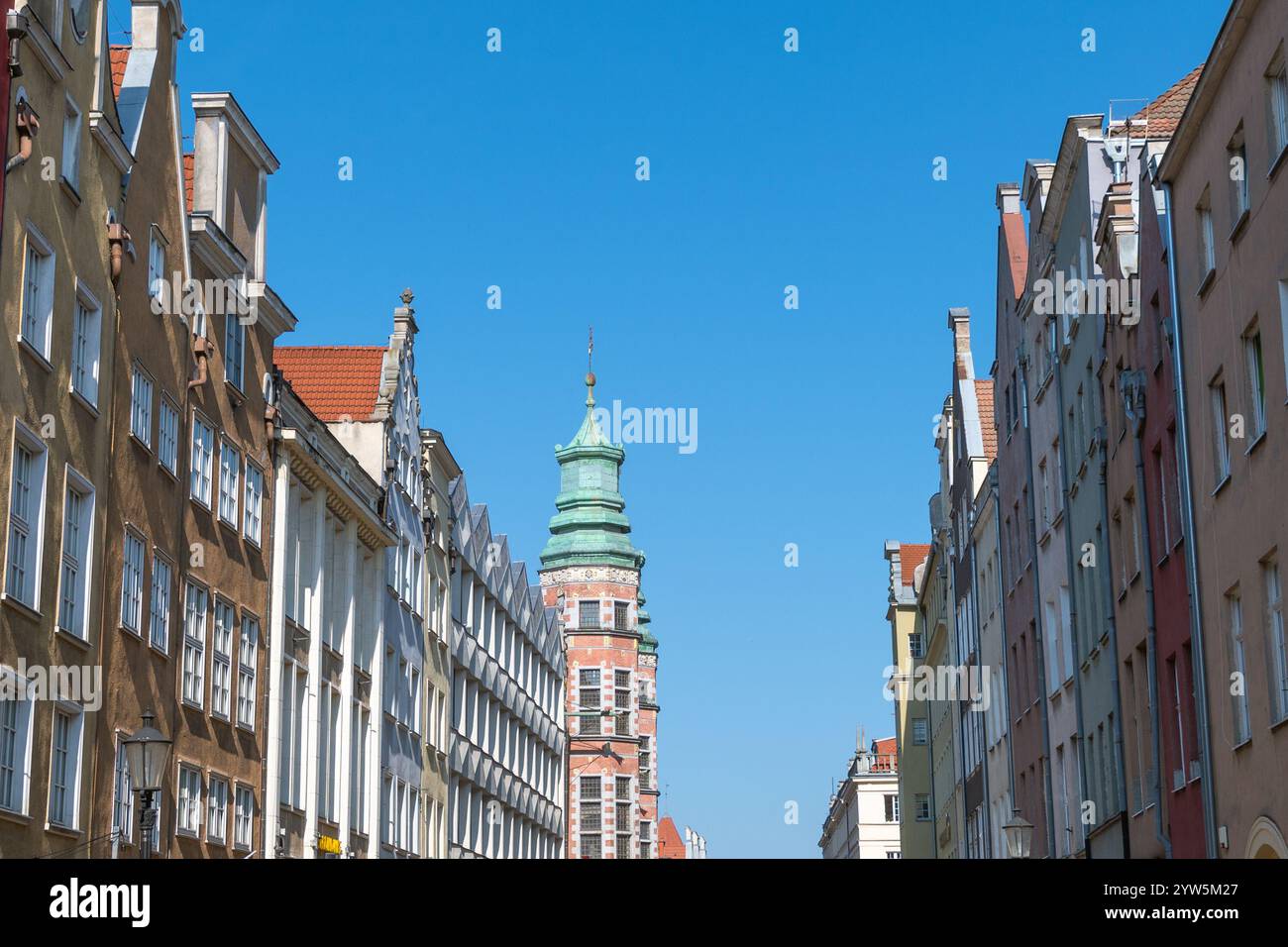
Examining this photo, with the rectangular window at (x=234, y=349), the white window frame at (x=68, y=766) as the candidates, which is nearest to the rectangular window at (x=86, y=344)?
the white window frame at (x=68, y=766)

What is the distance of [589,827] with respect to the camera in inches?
4166

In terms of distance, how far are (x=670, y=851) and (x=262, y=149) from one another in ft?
535

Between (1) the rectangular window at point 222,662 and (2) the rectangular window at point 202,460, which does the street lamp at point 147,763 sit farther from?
(1) the rectangular window at point 222,662

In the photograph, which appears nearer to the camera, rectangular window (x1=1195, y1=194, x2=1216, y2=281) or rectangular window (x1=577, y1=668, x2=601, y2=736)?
rectangular window (x1=1195, y1=194, x2=1216, y2=281)

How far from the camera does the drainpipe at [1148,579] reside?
29047 mm

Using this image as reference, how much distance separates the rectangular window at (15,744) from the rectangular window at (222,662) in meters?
8.90

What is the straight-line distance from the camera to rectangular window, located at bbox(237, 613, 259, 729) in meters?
35.6

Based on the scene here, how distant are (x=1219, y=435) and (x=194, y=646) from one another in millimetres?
17740

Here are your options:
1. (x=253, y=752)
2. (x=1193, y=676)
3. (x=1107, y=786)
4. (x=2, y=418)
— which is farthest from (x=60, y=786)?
(x=1107, y=786)

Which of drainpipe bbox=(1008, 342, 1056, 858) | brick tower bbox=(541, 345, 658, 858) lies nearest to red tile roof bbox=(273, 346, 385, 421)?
drainpipe bbox=(1008, 342, 1056, 858)

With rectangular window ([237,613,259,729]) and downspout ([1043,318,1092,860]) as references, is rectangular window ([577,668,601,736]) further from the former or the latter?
rectangular window ([237,613,259,729])

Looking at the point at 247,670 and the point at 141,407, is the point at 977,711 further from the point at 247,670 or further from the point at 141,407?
the point at 141,407

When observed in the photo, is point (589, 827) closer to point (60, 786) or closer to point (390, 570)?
point (390, 570)

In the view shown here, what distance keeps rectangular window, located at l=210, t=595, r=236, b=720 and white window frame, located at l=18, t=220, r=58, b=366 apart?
9.59 meters
